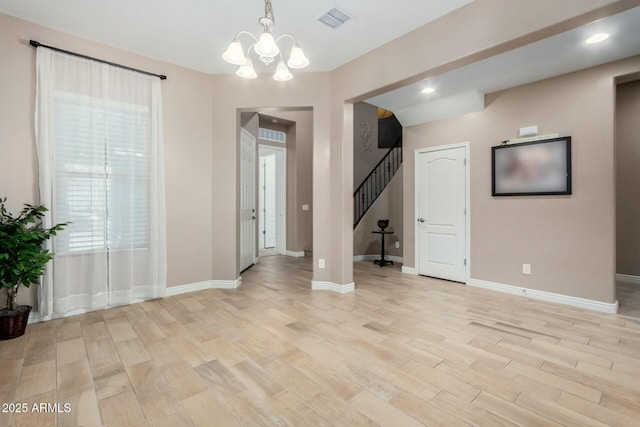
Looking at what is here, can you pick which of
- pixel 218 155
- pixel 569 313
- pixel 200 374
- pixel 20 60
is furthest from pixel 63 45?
pixel 569 313

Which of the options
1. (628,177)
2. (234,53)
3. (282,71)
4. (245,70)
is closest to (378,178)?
(628,177)

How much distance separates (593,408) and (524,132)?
326 cm

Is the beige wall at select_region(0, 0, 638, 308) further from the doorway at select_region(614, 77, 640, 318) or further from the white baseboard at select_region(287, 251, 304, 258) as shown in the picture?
the white baseboard at select_region(287, 251, 304, 258)

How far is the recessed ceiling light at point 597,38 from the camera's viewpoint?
273cm

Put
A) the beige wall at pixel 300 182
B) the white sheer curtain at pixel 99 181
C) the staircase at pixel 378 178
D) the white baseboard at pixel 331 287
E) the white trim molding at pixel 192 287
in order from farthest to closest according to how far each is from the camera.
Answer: the staircase at pixel 378 178, the beige wall at pixel 300 182, the white baseboard at pixel 331 287, the white trim molding at pixel 192 287, the white sheer curtain at pixel 99 181

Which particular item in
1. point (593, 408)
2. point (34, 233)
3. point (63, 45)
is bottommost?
point (593, 408)

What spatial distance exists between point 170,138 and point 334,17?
245 centimetres

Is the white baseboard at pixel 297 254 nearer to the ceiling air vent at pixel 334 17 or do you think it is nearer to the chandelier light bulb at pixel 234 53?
the ceiling air vent at pixel 334 17

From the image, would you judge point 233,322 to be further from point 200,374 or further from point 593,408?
point 593,408

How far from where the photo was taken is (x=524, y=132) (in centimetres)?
384

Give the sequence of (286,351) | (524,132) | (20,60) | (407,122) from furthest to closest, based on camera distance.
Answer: (407,122)
(524,132)
(20,60)
(286,351)

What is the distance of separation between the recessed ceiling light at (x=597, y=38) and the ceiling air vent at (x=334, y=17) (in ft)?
7.53

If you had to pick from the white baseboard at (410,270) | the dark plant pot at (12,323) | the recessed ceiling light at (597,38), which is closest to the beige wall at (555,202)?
the recessed ceiling light at (597,38)

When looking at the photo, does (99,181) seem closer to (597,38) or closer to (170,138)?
(170,138)
